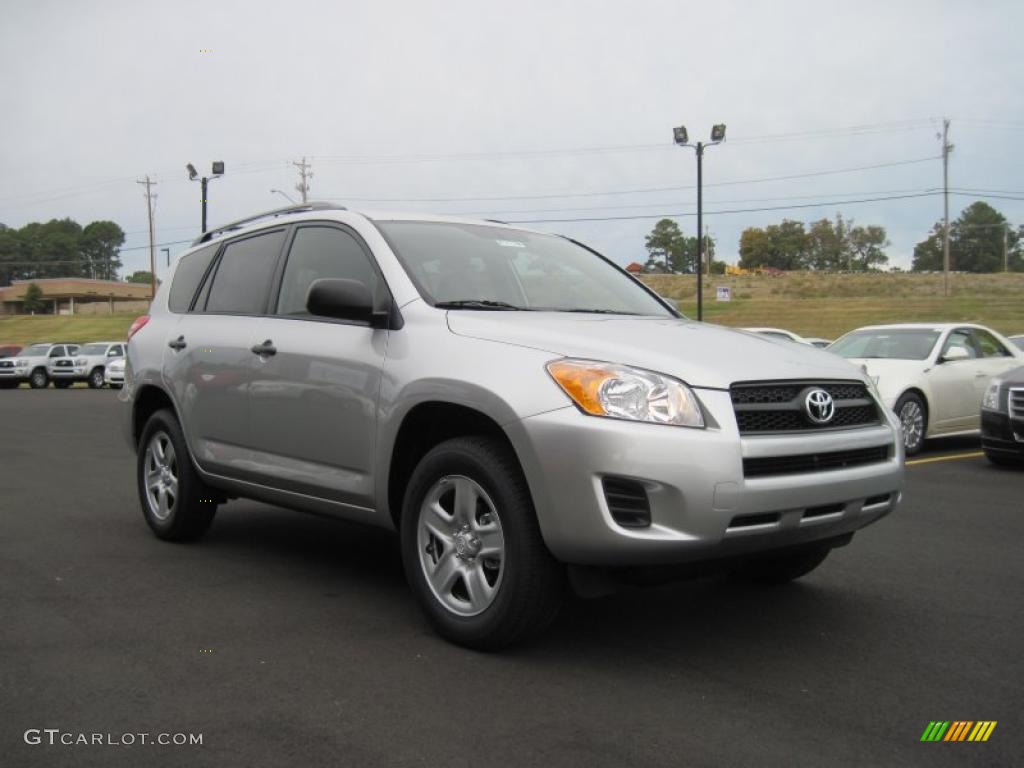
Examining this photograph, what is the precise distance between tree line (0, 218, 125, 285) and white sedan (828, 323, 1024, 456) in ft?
449

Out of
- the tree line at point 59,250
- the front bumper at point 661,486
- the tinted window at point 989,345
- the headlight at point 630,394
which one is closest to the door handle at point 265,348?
the front bumper at point 661,486

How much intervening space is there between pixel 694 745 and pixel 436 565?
1392 mm

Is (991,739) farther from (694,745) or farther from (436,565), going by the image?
(436,565)

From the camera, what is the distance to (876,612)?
14.8 ft

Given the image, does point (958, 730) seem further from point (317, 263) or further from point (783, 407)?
point (317, 263)

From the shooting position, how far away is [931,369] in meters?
11.2

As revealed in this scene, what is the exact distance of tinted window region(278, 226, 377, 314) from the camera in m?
4.86

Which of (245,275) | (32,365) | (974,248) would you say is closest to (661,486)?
(245,275)

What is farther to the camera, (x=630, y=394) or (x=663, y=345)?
(x=663, y=345)

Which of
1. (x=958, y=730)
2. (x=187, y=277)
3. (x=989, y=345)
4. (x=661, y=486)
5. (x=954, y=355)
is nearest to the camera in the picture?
(x=958, y=730)

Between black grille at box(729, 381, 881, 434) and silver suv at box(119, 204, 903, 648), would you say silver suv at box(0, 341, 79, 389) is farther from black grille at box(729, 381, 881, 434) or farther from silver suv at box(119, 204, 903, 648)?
black grille at box(729, 381, 881, 434)

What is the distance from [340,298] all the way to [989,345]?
34.2ft

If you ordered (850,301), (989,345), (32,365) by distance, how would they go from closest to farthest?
(989,345) < (32,365) < (850,301)

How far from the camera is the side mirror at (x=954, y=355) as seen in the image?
11242 millimetres
